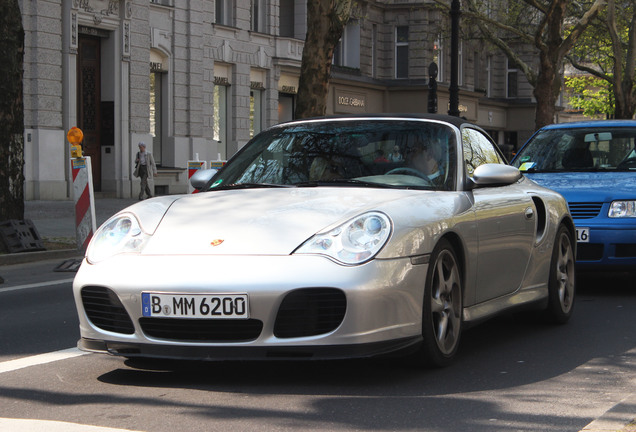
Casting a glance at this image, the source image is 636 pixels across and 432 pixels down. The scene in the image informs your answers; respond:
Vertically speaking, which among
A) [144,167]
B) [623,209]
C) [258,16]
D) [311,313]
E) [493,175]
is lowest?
[311,313]

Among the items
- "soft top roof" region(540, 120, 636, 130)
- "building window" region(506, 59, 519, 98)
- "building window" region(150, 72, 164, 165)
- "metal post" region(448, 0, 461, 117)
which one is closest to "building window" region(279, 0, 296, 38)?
"building window" region(150, 72, 164, 165)

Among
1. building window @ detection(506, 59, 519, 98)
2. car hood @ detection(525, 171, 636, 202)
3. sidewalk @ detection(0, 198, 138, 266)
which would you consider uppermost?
building window @ detection(506, 59, 519, 98)

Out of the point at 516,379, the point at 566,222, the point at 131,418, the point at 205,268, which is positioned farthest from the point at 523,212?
the point at 131,418

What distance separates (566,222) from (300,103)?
40.7ft

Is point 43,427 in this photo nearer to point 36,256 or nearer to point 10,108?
point 36,256

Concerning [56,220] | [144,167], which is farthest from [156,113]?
[56,220]

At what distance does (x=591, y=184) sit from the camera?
9.88m

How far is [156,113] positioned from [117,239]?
27.8 m

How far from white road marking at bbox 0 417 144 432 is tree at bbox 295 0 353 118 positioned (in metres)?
14.8

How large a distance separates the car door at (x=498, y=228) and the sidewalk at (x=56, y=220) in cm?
775

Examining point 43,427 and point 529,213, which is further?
point 529,213

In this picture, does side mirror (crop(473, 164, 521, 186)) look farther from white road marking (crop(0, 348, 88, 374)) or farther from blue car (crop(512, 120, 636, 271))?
blue car (crop(512, 120, 636, 271))

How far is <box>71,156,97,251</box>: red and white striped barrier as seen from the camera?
45.2 ft

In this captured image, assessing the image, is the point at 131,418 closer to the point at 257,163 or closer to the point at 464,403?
the point at 464,403
